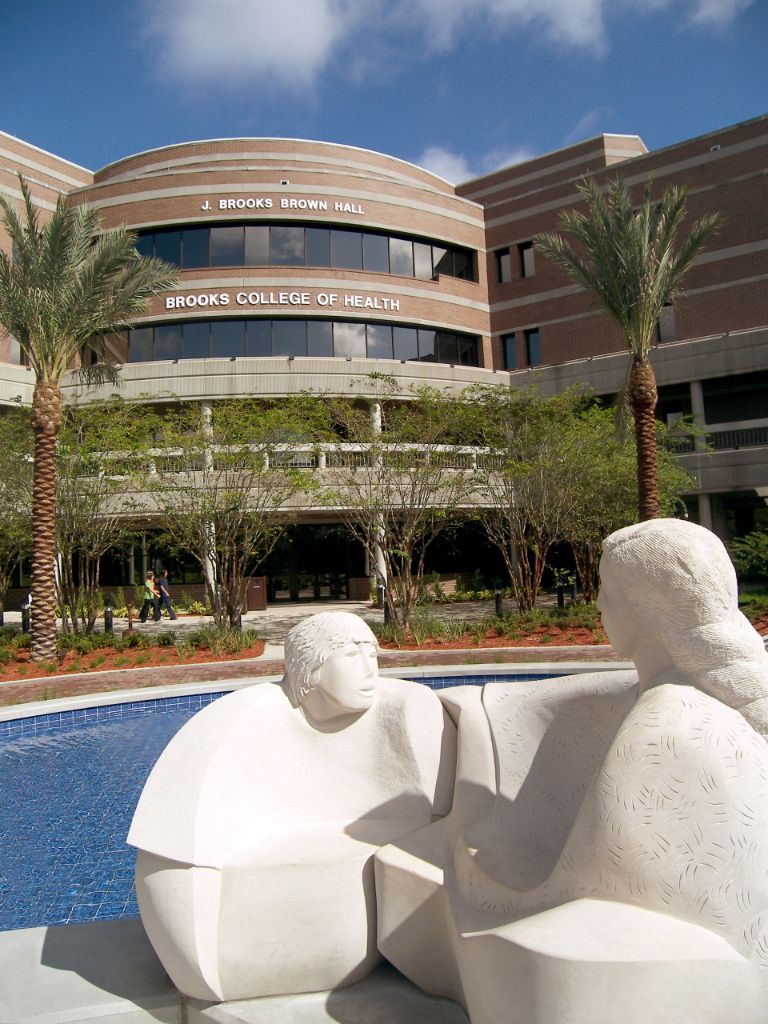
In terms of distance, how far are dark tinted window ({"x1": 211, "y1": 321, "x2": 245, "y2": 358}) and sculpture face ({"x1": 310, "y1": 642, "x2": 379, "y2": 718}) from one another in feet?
88.6

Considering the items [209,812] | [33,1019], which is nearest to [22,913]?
[33,1019]

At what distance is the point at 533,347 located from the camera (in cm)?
3297

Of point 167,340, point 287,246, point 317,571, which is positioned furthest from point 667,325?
point 167,340

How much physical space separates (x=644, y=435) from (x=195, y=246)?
2176 centimetres

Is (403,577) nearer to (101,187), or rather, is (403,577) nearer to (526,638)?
(526,638)

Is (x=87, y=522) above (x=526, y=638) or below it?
above

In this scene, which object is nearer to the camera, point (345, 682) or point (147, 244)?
point (345, 682)

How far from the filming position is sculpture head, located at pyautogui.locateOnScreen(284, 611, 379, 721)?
9.50 ft

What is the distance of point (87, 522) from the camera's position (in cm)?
1623

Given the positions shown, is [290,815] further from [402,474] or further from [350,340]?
[350,340]

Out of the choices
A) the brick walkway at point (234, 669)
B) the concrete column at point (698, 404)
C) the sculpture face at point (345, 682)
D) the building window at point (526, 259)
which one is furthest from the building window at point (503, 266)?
the sculpture face at point (345, 682)

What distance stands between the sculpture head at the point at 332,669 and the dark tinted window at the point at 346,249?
1132 inches

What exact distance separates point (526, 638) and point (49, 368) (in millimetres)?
11218

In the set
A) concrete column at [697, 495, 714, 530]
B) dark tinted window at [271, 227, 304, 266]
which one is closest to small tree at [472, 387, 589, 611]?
concrete column at [697, 495, 714, 530]
